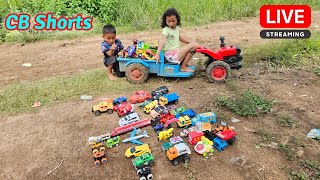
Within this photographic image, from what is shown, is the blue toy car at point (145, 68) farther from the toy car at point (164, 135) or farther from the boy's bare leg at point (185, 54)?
the toy car at point (164, 135)

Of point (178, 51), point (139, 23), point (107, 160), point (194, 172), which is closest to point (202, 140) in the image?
point (194, 172)

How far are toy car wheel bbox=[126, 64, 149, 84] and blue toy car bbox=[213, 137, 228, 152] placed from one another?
Answer: 1913mm

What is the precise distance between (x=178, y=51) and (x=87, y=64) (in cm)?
214

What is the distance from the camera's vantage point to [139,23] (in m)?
7.81

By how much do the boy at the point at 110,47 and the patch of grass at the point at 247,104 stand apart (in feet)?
6.33

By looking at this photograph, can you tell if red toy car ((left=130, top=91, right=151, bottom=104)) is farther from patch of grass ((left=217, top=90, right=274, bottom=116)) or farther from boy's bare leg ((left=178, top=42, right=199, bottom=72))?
patch of grass ((left=217, top=90, right=274, bottom=116))

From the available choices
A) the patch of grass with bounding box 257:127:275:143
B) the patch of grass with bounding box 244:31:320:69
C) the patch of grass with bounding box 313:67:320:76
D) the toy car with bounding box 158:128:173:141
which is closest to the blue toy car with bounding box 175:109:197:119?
the toy car with bounding box 158:128:173:141

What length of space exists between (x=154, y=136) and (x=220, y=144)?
0.79 m

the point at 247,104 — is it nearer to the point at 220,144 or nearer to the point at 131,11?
the point at 220,144

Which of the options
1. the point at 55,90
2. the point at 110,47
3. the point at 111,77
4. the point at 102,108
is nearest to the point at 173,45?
the point at 110,47

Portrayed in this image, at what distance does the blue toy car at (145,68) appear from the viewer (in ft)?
15.5

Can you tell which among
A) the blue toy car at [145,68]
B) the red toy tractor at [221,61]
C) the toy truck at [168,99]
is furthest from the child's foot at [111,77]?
the red toy tractor at [221,61]

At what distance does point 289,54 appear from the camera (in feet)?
18.2

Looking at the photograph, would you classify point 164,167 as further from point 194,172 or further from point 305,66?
point 305,66
